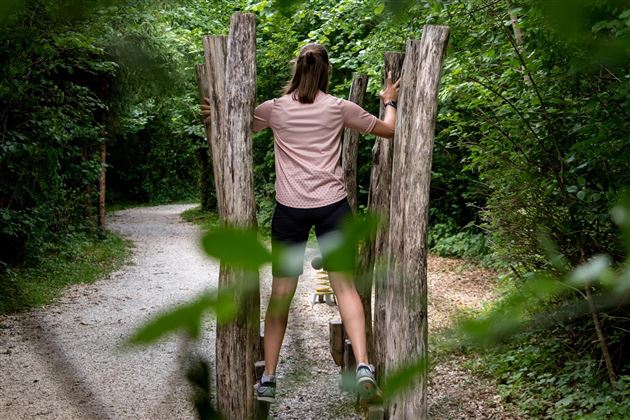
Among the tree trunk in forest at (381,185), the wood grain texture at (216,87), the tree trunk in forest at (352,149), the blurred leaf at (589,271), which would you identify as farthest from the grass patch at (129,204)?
the blurred leaf at (589,271)

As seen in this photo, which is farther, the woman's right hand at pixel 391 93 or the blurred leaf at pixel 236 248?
the woman's right hand at pixel 391 93

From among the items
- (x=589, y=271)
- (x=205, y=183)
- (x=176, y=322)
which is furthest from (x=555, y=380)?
(x=205, y=183)

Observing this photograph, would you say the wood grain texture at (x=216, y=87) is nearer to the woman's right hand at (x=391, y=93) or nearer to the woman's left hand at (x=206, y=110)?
the woman's left hand at (x=206, y=110)

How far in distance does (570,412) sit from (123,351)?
170 inches

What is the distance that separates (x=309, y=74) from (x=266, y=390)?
143cm

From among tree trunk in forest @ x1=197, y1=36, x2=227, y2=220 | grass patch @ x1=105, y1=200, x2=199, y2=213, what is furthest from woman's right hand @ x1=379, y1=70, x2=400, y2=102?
grass patch @ x1=105, y1=200, x2=199, y2=213

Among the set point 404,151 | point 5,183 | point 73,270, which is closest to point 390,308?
point 404,151

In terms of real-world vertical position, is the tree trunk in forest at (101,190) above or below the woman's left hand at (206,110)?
below

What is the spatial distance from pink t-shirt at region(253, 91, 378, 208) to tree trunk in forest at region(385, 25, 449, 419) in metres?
0.29

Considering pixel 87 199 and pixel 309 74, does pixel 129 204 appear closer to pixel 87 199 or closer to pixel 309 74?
pixel 87 199

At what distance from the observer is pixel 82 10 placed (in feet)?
2.06

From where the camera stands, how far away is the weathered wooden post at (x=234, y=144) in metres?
3.01

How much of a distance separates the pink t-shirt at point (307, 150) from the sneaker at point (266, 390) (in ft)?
2.81

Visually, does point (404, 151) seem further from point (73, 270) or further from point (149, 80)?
point (73, 270)
